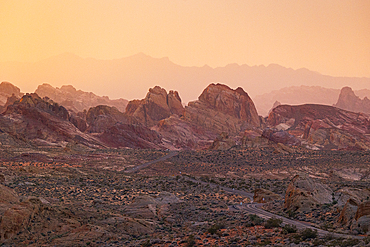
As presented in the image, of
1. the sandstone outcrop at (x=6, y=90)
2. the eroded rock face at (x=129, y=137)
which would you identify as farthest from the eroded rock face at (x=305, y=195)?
the sandstone outcrop at (x=6, y=90)

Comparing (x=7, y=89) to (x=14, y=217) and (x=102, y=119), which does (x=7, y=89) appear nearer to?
(x=102, y=119)

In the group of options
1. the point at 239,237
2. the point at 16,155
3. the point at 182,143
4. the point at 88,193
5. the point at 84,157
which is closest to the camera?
the point at 239,237

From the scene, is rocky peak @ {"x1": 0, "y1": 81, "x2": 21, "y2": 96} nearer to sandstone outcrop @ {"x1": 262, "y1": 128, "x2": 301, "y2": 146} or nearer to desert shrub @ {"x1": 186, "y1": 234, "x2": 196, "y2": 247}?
sandstone outcrop @ {"x1": 262, "y1": 128, "x2": 301, "y2": 146}

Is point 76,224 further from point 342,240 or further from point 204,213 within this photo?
point 342,240

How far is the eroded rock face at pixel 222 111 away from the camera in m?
175

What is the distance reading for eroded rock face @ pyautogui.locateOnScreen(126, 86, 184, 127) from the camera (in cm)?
17900

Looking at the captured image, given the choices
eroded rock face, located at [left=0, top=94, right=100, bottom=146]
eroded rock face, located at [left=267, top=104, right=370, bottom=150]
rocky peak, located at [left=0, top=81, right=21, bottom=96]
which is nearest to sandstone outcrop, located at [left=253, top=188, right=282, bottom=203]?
eroded rock face, located at [left=0, top=94, right=100, bottom=146]

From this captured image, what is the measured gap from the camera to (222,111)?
186 m

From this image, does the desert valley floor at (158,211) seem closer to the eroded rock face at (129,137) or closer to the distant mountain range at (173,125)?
the distant mountain range at (173,125)

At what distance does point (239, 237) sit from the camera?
73.0ft

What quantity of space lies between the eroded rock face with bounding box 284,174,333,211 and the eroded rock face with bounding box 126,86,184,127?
474 ft

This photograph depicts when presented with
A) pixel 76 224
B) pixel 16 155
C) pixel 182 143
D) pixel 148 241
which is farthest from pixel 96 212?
pixel 182 143

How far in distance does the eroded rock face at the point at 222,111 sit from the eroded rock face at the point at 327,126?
19303mm

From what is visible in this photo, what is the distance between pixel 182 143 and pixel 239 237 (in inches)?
4891
